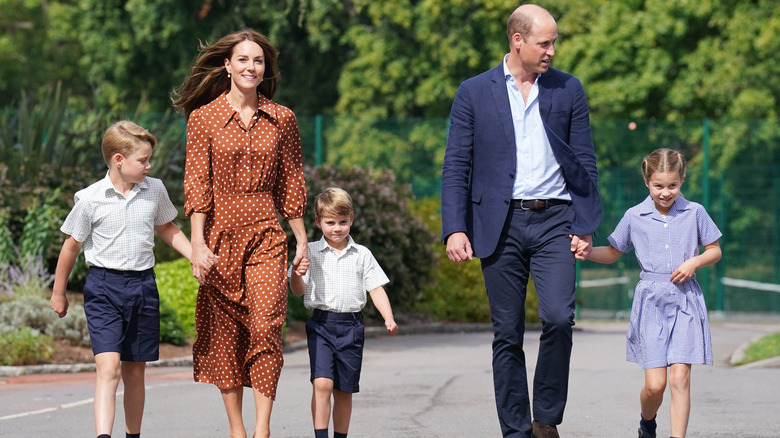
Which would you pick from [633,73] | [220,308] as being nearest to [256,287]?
[220,308]

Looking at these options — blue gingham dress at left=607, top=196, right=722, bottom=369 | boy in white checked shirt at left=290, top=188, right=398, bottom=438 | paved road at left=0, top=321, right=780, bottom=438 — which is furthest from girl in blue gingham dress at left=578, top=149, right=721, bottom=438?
boy in white checked shirt at left=290, top=188, right=398, bottom=438

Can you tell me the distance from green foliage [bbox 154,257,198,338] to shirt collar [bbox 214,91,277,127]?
6.14m

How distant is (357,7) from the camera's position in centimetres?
2703

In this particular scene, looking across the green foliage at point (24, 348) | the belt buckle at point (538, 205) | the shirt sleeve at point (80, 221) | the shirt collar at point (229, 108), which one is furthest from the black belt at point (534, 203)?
the green foliage at point (24, 348)

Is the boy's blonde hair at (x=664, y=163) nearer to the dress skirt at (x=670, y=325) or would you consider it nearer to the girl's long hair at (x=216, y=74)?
the dress skirt at (x=670, y=325)

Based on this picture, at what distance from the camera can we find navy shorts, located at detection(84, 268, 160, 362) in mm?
5988

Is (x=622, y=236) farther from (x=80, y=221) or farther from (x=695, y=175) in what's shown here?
(x=695, y=175)

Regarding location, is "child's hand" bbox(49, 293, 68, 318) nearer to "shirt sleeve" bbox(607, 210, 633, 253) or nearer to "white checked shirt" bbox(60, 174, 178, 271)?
"white checked shirt" bbox(60, 174, 178, 271)

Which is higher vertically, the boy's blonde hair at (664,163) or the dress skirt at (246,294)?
the boy's blonde hair at (664,163)

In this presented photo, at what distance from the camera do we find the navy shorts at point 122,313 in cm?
599

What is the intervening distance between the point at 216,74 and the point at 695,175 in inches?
570

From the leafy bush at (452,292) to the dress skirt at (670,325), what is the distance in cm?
949

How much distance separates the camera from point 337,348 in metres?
6.11

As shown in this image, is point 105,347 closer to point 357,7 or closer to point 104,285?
point 104,285
